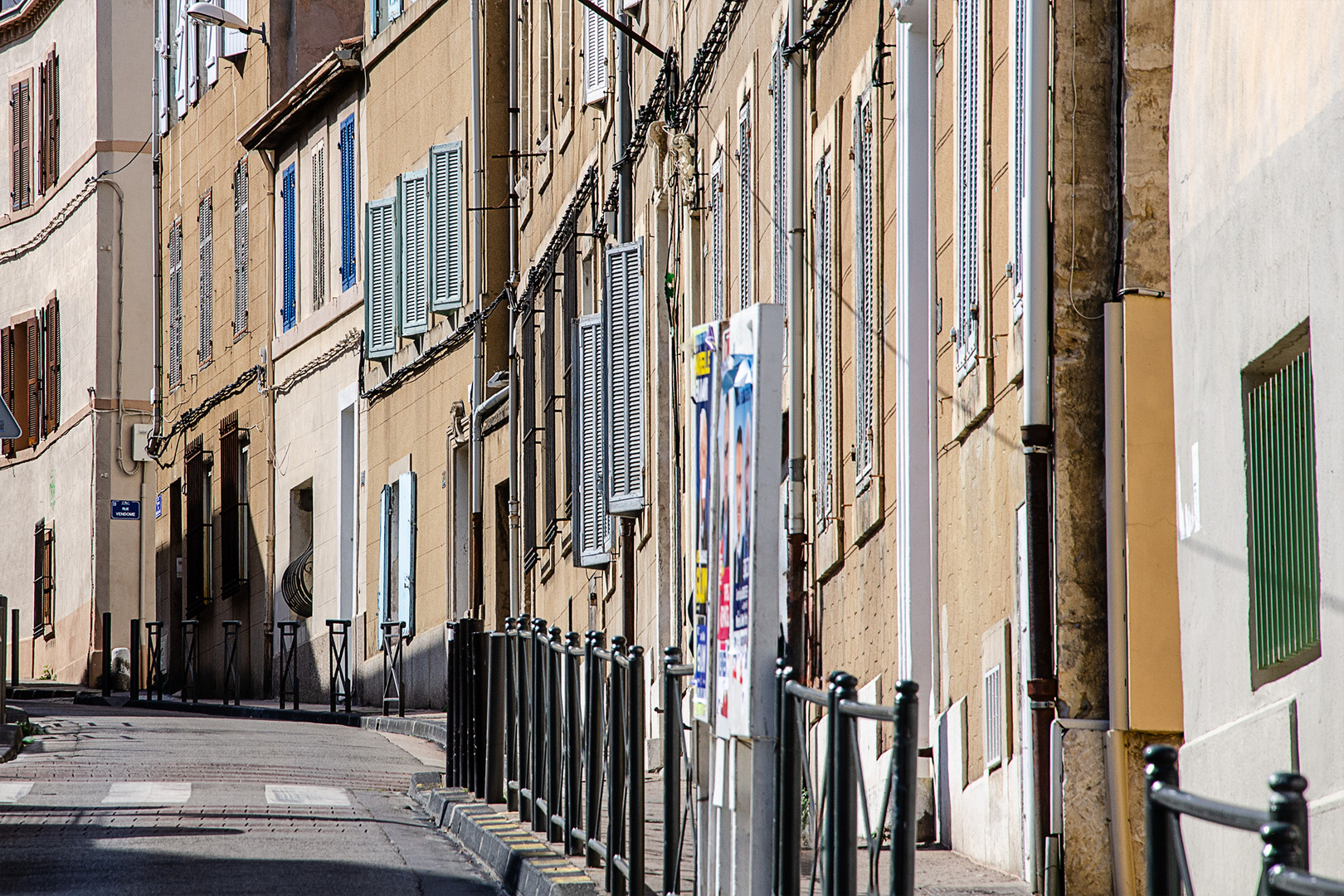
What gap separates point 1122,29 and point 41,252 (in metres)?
31.6

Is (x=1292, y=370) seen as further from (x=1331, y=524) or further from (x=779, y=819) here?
(x=779, y=819)

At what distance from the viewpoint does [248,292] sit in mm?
29594

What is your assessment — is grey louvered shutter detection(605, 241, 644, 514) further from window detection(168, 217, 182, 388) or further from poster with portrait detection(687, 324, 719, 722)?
window detection(168, 217, 182, 388)

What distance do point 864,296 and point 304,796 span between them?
177 inches

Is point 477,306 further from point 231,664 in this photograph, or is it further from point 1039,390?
point 1039,390

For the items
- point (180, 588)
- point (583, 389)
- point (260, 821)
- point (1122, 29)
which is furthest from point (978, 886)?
point (180, 588)

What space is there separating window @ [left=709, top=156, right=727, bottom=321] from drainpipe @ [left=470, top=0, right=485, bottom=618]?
7942 mm

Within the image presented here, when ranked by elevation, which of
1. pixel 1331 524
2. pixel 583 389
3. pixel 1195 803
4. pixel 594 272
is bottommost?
pixel 1195 803

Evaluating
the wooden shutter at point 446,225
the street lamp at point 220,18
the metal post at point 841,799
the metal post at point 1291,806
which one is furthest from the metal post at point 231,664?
the metal post at point 1291,806

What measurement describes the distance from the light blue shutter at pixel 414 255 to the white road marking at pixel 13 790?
1171cm

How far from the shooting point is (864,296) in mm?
10289

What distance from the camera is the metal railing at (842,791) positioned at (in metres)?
4.38

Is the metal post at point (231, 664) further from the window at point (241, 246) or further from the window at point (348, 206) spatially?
the window at point (348, 206)

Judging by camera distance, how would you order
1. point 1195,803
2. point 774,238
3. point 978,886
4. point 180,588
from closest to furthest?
point 1195,803, point 978,886, point 774,238, point 180,588
